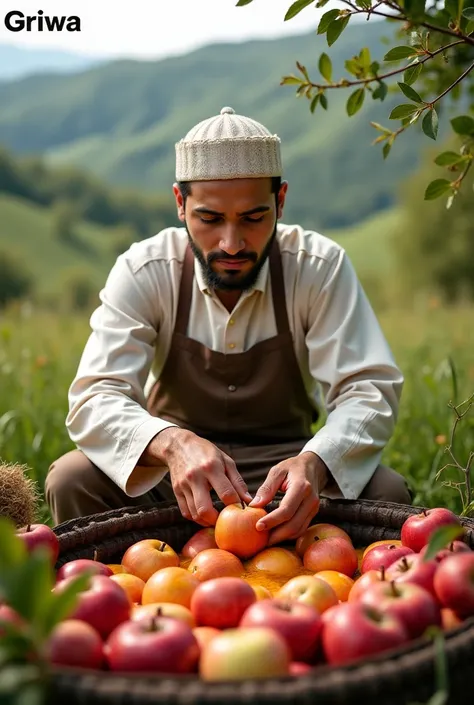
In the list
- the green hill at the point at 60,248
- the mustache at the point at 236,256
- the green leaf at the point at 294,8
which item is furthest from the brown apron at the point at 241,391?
the green hill at the point at 60,248

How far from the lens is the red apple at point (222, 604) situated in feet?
6.16

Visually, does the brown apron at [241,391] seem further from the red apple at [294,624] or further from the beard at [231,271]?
the red apple at [294,624]

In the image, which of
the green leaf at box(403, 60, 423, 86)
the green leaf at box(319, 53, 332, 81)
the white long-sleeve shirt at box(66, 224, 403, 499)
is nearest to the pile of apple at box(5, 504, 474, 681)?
the white long-sleeve shirt at box(66, 224, 403, 499)

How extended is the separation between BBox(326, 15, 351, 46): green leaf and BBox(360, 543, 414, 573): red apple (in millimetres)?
1376

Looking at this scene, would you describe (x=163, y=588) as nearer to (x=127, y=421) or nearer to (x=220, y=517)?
(x=220, y=517)

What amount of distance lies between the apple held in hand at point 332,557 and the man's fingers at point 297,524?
0.07 metres

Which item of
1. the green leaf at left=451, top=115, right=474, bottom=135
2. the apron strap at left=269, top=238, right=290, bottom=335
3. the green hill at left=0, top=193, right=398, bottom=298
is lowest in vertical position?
the apron strap at left=269, top=238, right=290, bottom=335

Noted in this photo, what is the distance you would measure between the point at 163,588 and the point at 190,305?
138 centimetres

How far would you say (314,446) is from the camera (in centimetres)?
278

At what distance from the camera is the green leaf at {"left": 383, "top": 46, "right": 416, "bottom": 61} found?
7.46 ft

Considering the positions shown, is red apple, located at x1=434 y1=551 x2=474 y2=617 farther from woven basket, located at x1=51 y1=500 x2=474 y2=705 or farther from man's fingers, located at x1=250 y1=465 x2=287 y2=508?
man's fingers, located at x1=250 y1=465 x2=287 y2=508

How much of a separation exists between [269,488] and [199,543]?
0.30m

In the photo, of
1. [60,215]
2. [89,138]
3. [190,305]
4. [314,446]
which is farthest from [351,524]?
[89,138]

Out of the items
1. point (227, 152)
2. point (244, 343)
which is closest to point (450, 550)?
point (244, 343)
